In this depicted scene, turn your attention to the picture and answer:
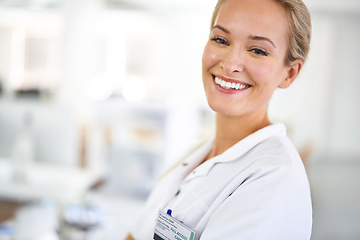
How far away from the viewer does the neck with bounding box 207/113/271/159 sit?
97cm

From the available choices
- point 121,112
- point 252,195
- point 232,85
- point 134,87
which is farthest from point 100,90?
point 252,195

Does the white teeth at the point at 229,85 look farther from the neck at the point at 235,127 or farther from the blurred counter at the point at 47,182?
the blurred counter at the point at 47,182

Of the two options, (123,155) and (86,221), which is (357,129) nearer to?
(123,155)

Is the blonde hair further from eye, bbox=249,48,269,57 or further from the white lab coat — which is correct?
the white lab coat

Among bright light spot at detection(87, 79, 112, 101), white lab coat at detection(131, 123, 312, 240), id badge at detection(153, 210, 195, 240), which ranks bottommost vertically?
bright light spot at detection(87, 79, 112, 101)

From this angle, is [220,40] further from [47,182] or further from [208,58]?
[47,182]

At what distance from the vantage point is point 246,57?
0.84 meters

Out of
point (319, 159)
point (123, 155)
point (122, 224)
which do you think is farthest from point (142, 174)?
point (319, 159)

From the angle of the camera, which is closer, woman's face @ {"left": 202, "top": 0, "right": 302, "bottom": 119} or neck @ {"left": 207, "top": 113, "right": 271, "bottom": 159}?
woman's face @ {"left": 202, "top": 0, "right": 302, "bottom": 119}

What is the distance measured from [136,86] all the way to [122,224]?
779cm

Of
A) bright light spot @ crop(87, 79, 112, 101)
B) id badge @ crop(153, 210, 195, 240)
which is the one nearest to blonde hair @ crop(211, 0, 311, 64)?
id badge @ crop(153, 210, 195, 240)

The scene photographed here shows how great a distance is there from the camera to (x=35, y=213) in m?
2.37

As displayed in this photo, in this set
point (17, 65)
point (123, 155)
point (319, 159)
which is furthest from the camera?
point (17, 65)

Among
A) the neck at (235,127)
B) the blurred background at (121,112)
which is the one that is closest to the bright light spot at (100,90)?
the blurred background at (121,112)
